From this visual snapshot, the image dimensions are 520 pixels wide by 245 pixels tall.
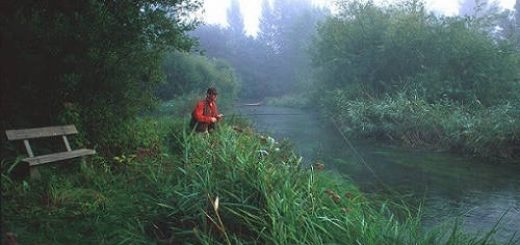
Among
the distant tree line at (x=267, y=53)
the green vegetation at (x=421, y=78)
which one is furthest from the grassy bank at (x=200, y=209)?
the distant tree line at (x=267, y=53)

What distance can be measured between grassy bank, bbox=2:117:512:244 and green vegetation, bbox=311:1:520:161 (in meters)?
10.3

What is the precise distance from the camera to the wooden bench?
20.8ft

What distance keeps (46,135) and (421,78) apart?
20401 millimetres

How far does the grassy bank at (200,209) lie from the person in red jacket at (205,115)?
267 cm

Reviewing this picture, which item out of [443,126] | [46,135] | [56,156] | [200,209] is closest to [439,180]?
[443,126]

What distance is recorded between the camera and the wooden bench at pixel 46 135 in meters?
6.33

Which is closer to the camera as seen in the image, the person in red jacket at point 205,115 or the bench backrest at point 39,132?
the bench backrest at point 39,132

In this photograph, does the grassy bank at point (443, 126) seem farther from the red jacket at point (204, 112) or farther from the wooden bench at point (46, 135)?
the wooden bench at point (46, 135)

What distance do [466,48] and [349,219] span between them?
20.2 metres

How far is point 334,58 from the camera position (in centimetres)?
2967

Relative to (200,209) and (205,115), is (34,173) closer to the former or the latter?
(200,209)

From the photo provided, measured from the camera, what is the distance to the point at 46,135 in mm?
6891

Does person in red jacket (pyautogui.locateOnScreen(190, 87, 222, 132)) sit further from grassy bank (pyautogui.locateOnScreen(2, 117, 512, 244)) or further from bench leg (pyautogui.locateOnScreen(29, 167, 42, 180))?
bench leg (pyautogui.locateOnScreen(29, 167, 42, 180))

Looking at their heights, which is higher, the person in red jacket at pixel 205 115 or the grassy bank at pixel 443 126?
the person in red jacket at pixel 205 115
